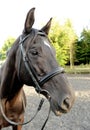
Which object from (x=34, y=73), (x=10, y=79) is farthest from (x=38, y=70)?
(x=10, y=79)

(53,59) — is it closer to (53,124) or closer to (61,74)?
(61,74)

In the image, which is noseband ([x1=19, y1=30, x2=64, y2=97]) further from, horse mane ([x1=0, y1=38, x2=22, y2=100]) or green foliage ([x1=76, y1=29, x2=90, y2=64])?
green foliage ([x1=76, y1=29, x2=90, y2=64])

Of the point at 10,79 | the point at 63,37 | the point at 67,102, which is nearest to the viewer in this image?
the point at 67,102

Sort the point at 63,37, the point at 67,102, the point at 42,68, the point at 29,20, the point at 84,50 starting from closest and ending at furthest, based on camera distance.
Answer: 1. the point at 67,102
2. the point at 42,68
3. the point at 29,20
4. the point at 63,37
5. the point at 84,50

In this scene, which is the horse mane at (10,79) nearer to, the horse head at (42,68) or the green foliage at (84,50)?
the horse head at (42,68)

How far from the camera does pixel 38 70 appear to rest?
2.65 meters

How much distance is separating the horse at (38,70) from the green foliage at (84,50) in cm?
4614

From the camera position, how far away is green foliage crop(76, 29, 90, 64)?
49.2 metres

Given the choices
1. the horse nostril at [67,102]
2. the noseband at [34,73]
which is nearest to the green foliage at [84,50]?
the noseband at [34,73]

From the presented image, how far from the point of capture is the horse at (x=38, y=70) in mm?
2473

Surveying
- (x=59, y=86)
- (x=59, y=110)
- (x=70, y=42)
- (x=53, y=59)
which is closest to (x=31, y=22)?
(x=53, y=59)

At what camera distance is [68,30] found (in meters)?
45.9

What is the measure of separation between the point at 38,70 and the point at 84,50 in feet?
155

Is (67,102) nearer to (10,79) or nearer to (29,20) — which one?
(29,20)
